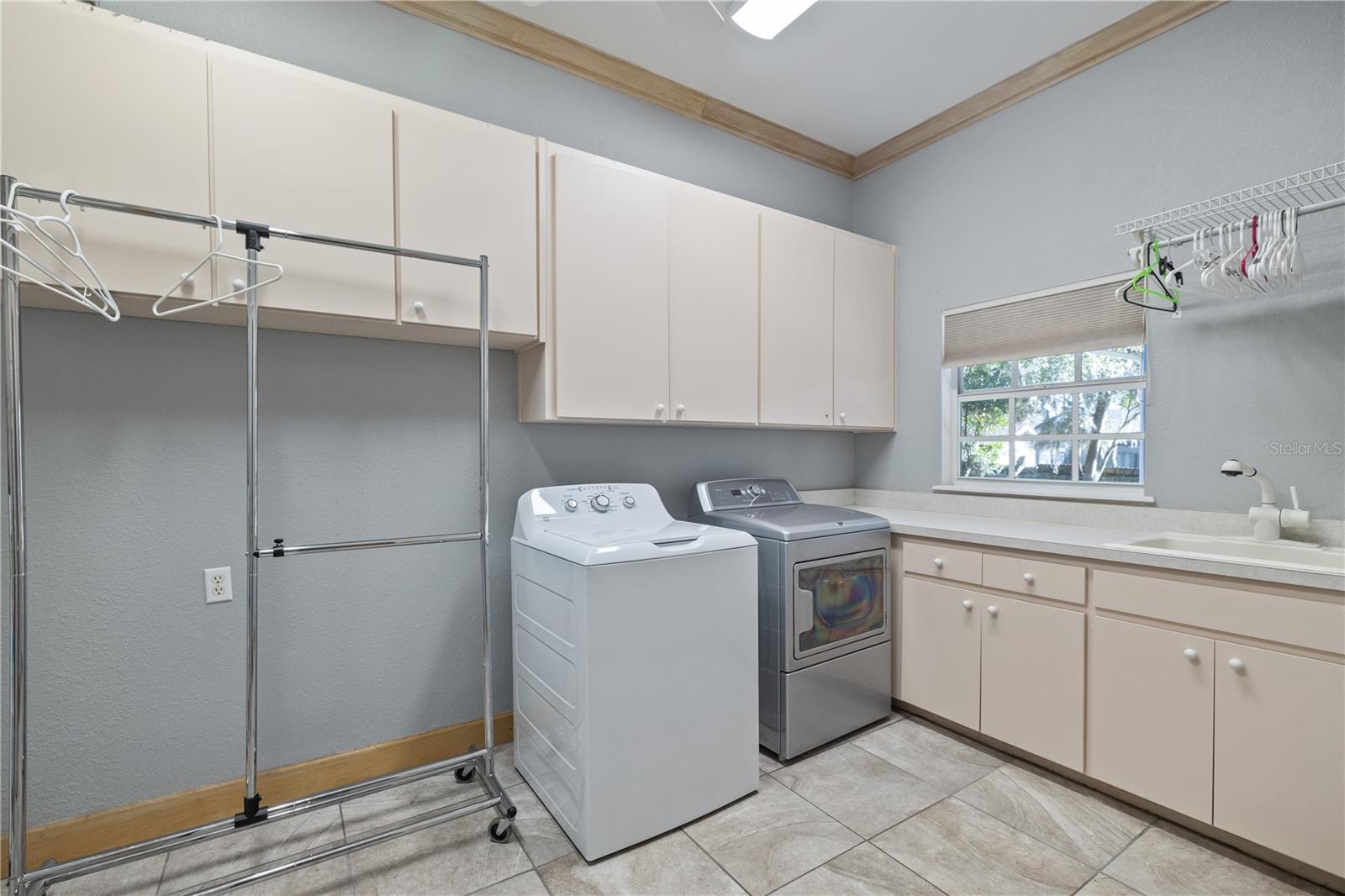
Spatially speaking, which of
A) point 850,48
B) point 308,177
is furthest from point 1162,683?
point 308,177

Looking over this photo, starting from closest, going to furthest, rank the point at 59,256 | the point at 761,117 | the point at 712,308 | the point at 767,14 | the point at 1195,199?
the point at 59,256, the point at 767,14, the point at 1195,199, the point at 712,308, the point at 761,117

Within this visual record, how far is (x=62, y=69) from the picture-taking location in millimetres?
1535

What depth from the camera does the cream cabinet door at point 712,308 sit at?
255cm

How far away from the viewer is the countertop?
5.55 feet

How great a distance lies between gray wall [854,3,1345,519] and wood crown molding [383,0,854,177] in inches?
30.1

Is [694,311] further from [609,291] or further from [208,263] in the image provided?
[208,263]

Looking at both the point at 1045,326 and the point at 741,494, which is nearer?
the point at 1045,326

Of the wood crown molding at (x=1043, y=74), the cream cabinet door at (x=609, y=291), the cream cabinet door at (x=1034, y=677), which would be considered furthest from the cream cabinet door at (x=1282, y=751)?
the wood crown molding at (x=1043, y=74)

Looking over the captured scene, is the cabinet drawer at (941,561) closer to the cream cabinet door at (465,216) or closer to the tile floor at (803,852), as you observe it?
the tile floor at (803,852)

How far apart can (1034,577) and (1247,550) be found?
648 millimetres

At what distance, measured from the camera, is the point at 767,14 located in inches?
85.5

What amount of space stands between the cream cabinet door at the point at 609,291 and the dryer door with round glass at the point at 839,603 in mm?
891

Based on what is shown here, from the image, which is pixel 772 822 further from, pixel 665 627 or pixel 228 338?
pixel 228 338

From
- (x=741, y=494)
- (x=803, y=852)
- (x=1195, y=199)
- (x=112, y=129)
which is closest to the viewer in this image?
(x=112, y=129)
